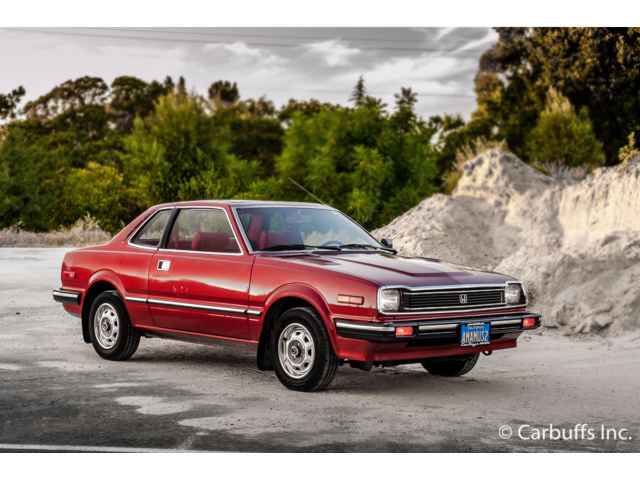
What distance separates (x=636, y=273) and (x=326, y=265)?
6232mm

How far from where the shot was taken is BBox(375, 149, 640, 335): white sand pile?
12.0 metres

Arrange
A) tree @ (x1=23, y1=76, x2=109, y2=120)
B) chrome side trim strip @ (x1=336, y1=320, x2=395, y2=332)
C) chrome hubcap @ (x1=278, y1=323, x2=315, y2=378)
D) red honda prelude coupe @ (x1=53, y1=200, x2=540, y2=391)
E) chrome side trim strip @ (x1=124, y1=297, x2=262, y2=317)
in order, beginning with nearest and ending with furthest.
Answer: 1. chrome side trim strip @ (x1=336, y1=320, x2=395, y2=332)
2. red honda prelude coupe @ (x1=53, y1=200, x2=540, y2=391)
3. chrome hubcap @ (x1=278, y1=323, x2=315, y2=378)
4. chrome side trim strip @ (x1=124, y1=297, x2=262, y2=317)
5. tree @ (x1=23, y1=76, x2=109, y2=120)

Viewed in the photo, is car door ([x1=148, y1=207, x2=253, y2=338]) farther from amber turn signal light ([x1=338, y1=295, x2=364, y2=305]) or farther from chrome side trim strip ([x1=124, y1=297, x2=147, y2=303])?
amber turn signal light ([x1=338, y1=295, x2=364, y2=305])

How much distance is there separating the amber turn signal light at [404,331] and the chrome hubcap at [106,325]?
3545 mm

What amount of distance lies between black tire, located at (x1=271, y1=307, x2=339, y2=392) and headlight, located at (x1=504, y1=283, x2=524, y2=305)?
1.72 m

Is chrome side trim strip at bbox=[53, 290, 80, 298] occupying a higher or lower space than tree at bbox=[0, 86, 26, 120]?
lower

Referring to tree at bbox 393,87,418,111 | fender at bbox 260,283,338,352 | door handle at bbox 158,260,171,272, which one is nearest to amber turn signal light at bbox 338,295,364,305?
fender at bbox 260,283,338,352

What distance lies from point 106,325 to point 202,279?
168 cm

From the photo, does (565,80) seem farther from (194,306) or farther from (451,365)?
(194,306)

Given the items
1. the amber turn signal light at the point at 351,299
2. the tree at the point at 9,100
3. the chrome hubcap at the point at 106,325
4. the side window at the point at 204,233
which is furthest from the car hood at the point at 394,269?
the tree at the point at 9,100

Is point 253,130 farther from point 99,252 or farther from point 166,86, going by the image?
point 99,252

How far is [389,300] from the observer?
7.02 m

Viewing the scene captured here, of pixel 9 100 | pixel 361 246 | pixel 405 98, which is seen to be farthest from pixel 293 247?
pixel 9 100

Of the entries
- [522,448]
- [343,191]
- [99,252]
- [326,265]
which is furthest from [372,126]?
[522,448]
